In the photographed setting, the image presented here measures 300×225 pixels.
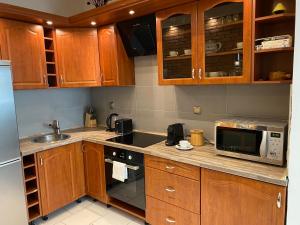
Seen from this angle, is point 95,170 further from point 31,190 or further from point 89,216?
point 31,190

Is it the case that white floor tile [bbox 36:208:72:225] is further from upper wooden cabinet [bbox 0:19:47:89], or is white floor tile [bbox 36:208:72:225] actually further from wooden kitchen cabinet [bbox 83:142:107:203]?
upper wooden cabinet [bbox 0:19:47:89]

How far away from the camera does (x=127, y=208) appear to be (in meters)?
2.44

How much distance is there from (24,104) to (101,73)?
982 mm

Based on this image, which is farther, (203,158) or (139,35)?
(139,35)

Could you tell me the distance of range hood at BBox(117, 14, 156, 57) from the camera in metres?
2.28

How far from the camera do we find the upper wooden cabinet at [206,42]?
1678mm

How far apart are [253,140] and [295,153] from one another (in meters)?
0.40

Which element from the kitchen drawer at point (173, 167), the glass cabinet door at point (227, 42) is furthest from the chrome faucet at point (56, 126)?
the glass cabinet door at point (227, 42)

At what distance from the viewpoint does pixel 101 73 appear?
9.02 ft

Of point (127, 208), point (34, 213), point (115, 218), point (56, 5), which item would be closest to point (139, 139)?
point (127, 208)

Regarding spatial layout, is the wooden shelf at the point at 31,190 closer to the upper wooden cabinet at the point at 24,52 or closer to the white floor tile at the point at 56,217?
the white floor tile at the point at 56,217

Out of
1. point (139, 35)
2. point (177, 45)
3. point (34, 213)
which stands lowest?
point (34, 213)

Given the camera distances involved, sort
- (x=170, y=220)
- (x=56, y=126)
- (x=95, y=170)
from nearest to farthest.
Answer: (x=170, y=220)
(x=95, y=170)
(x=56, y=126)

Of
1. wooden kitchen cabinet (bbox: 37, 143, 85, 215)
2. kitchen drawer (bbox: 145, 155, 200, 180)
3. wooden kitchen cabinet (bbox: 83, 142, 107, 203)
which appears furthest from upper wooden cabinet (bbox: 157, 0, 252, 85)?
wooden kitchen cabinet (bbox: 37, 143, 85, 215)
